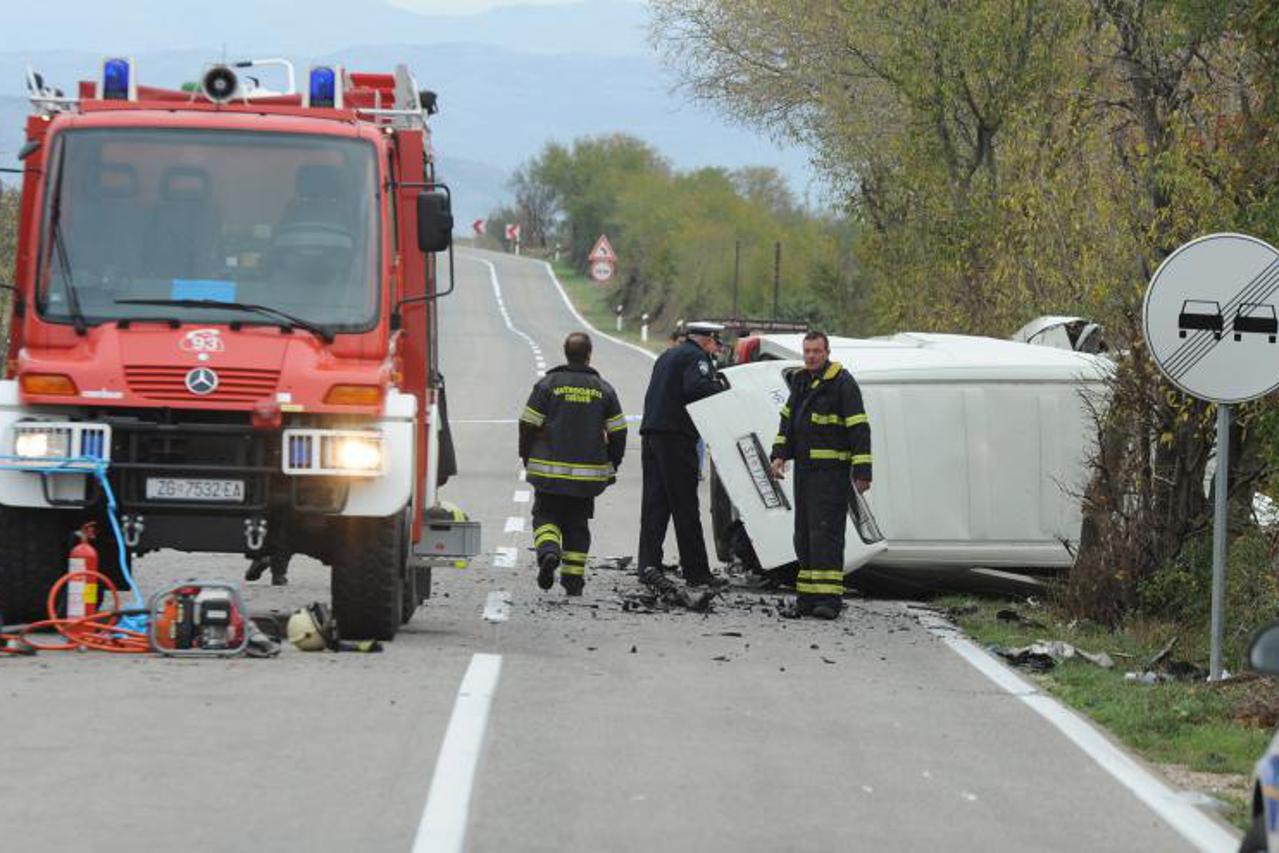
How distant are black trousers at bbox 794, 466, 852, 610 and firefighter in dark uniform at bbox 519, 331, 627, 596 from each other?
137cm

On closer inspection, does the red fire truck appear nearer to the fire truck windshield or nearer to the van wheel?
the fire truck windshield

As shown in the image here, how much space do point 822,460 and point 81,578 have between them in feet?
16.7

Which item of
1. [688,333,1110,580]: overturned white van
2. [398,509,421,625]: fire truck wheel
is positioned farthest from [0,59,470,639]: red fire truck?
[688,333,1110,580]: overturned white van

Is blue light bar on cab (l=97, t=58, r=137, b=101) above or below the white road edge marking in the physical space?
above

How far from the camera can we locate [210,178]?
39.7ft

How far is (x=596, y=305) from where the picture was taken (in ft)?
278

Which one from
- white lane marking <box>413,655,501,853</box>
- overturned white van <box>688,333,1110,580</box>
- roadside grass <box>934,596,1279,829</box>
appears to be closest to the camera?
white lane marking <box>413,655,501,853</box>

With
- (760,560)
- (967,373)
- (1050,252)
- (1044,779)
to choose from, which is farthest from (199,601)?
(1050,252)

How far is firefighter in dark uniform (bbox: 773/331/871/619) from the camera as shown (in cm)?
1470

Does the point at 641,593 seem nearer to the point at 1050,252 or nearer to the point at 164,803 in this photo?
the point at 164,803

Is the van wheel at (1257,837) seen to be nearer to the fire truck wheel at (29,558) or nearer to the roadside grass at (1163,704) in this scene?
the roadside grass at (1163,704)

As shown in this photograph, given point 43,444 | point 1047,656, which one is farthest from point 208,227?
point 1047,656

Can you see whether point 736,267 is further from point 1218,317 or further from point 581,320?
point 1218,317

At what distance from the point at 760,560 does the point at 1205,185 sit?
3914 mm
